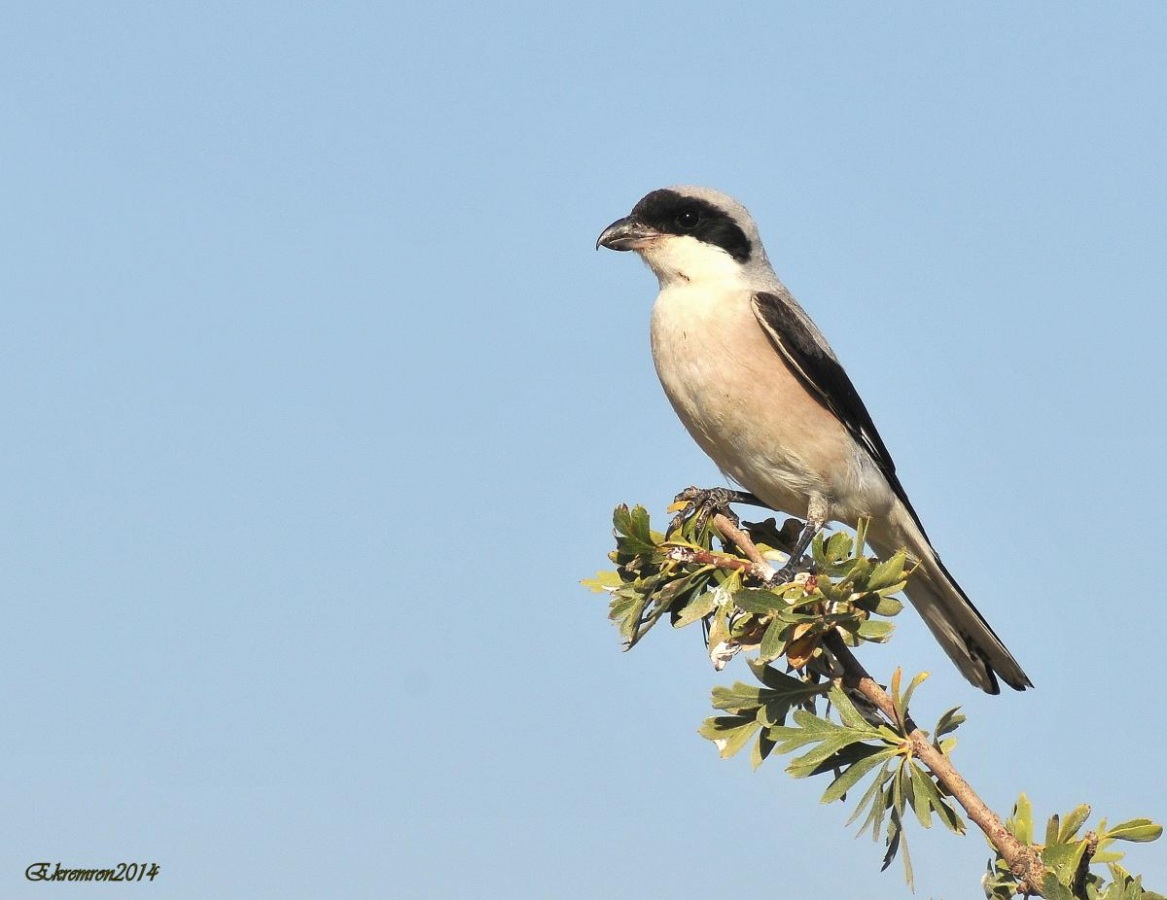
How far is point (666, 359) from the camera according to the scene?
5.26 meters

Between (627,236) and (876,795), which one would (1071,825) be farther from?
(627,236)

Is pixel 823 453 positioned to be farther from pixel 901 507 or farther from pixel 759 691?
pixel 759 691

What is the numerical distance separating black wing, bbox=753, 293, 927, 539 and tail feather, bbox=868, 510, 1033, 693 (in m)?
0.52

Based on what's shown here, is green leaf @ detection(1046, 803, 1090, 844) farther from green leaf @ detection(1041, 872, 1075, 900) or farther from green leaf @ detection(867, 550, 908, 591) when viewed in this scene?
green leaf @ detection(867, 550, 908, 591)

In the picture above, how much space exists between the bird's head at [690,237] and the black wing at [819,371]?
0.87ft

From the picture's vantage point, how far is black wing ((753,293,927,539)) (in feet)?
17.4

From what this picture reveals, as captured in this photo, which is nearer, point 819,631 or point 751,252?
point 819,631

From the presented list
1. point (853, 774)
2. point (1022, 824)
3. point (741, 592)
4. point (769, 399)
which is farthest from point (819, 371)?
point (1022, 824)

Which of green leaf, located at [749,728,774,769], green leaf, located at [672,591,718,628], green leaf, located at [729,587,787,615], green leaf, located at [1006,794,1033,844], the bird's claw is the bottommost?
green leaf, located at [1006,794,1033,844]

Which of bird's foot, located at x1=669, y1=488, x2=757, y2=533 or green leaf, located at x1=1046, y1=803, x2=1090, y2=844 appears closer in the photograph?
green leaf, located at x1=1046, y1=803, x2=1090, y2=844

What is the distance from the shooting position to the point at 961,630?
490 cm

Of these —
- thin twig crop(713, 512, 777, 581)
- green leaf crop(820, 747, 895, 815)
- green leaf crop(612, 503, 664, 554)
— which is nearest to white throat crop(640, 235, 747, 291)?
thin twig crop(713, 512, 777, 581)

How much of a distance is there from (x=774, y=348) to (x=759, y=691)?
2.68 m

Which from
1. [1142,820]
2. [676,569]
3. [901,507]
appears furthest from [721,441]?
[1142,820]
